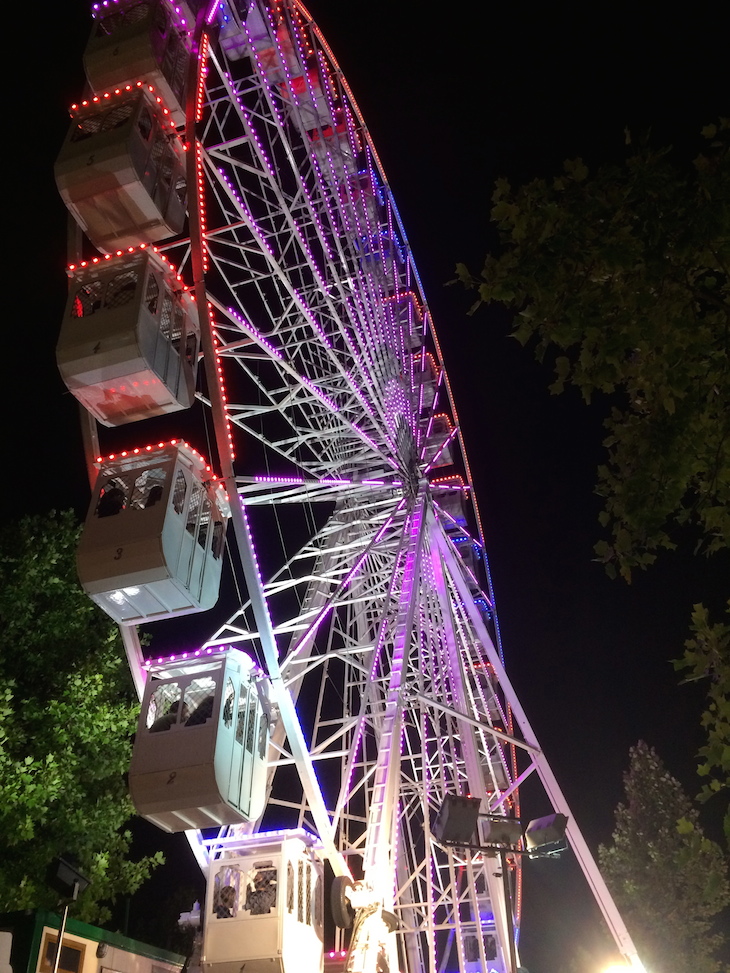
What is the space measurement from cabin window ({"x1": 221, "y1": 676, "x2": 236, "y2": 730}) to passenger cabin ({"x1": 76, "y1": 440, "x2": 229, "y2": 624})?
1023 millimetres

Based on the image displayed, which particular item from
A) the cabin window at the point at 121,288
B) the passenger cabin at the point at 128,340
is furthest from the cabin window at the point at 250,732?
the cabin window at the point at 121,288

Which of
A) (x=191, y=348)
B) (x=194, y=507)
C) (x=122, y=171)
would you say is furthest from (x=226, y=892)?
(x=122, y=171)

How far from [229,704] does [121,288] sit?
533 centimetres

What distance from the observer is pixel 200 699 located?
367 inches

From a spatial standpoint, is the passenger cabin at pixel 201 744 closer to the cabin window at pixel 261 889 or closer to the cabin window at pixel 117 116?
the cabin window at pixel 261 889

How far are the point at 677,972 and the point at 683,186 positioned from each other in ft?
86.0

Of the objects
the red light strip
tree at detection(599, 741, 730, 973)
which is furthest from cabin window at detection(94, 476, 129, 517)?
tree at detection(599, 741, 730, 973)

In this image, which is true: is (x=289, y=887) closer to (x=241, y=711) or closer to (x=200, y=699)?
(x=241, y=711)

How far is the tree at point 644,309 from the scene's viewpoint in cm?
473

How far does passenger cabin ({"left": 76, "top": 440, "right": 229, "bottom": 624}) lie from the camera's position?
9117mm

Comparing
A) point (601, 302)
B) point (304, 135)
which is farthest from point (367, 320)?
point (601, 302)

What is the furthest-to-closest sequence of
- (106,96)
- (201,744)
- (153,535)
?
(106,96), (153,535), (201,744)

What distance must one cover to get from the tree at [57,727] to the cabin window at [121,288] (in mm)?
5087

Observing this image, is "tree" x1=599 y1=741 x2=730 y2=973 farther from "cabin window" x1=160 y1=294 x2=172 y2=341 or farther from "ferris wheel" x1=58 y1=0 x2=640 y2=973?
"cabin window" x1=160 y1=294 x2=172 y2=341
